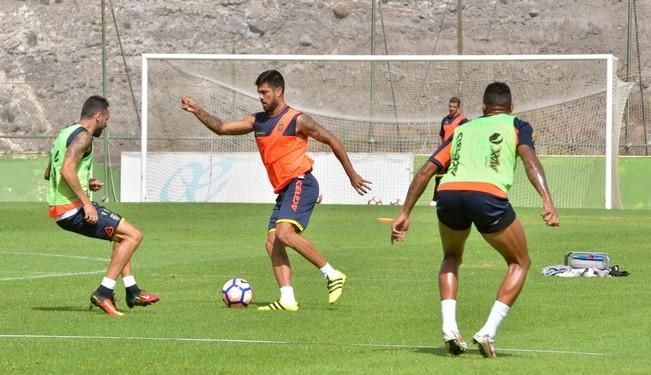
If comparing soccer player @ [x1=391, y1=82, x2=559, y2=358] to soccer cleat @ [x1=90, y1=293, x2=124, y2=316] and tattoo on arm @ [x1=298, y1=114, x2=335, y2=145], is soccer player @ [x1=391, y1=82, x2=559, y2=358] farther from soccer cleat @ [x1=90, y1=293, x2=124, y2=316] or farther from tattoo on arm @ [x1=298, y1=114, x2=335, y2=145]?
soccer cleat @ [x1=90, y1=293, x2=124, y2=316]

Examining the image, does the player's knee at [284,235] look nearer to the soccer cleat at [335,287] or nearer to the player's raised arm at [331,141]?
the soccer cleat at [335,287]

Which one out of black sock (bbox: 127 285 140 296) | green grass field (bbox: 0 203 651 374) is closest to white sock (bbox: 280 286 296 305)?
green grass field (bbox: 0 203 651 374)

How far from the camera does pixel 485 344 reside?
34.2 ft

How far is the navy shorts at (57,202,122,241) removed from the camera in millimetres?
14188

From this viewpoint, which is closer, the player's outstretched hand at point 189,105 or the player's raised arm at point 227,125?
the player's outstretched hand at point 189,105

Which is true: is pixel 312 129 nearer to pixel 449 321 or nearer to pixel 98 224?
pixel 98 224

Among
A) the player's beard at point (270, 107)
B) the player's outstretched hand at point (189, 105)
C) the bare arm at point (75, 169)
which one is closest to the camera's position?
the bare arm at point (75, 169)

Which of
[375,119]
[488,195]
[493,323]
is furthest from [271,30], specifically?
[493,323]

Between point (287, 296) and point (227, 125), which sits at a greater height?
point (227, 125)

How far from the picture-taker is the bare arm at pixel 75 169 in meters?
13.9

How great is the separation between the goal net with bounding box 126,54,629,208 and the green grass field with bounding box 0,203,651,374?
1155 centimetres

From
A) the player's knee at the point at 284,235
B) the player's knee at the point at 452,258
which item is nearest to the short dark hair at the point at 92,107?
the player's knee at the point at 284,235

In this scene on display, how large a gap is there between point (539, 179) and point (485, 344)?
4.34 feet

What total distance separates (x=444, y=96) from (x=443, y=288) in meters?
36.5
